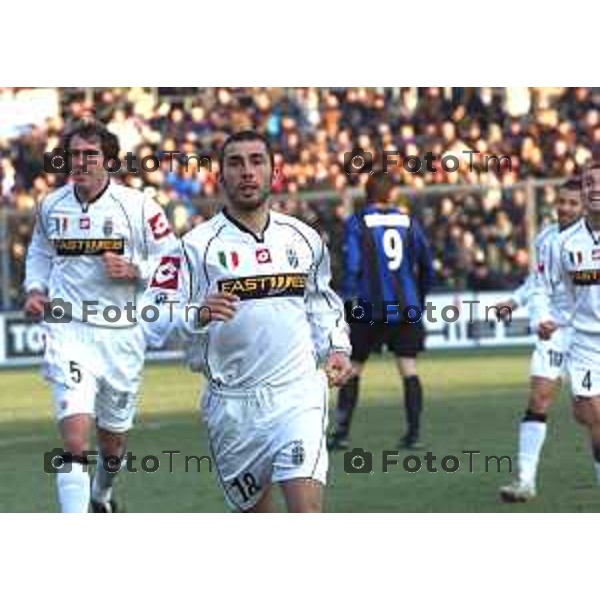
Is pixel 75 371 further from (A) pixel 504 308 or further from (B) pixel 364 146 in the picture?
(B) pixel 364 146

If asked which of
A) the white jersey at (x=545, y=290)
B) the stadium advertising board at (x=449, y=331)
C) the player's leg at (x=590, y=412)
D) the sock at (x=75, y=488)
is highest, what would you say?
the white jersey at (x=545, y=290)

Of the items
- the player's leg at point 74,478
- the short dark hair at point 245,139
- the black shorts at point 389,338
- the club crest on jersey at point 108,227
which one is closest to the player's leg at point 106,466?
the player's leg at point 74,478

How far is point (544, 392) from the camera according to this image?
38.4 ft

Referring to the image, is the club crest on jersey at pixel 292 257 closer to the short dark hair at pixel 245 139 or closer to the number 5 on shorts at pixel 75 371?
the short dark hair at pixel 245 139

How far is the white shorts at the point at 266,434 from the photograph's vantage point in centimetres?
791

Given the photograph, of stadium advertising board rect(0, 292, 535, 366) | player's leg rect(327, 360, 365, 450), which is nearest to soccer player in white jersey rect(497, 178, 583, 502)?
player's leg rect(327, 360, 365, 450)

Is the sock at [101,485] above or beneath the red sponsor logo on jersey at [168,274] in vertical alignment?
beneath

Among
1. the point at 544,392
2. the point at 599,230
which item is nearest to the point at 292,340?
the point at 599,230

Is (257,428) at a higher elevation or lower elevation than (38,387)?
higher

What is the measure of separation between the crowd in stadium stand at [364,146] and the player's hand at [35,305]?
17.7 metres

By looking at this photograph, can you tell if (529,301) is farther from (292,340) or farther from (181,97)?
(181,97)
